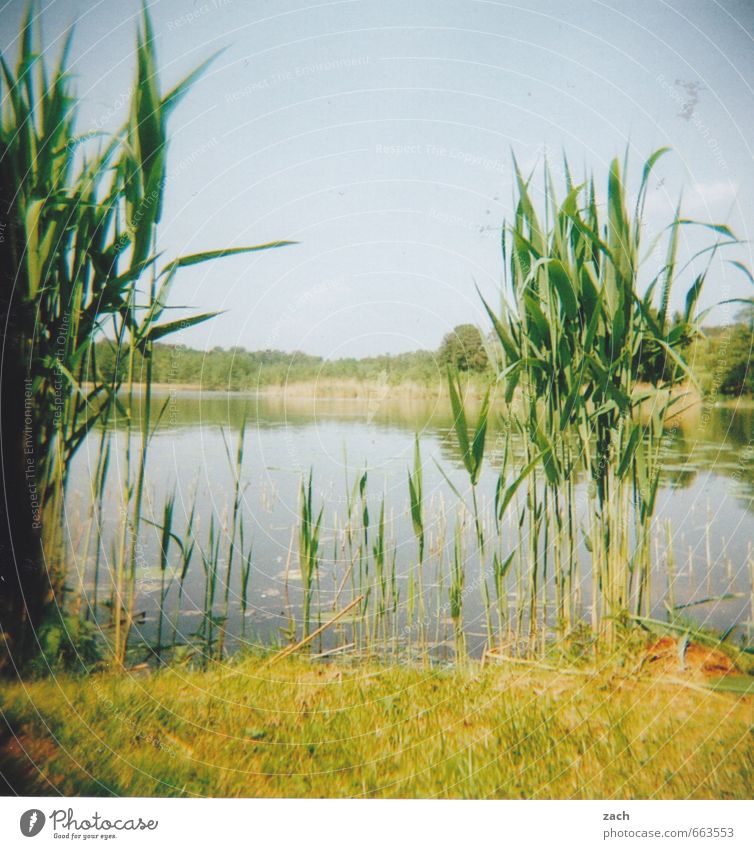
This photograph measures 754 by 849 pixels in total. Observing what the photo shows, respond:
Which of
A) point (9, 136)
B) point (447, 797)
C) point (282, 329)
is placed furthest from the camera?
point (282, 329)

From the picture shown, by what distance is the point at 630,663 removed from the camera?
55.9 inches

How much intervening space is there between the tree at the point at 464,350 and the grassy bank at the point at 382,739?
78 cm

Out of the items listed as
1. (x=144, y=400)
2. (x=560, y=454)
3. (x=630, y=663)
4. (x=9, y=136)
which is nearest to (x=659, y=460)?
(x=560, y=454)

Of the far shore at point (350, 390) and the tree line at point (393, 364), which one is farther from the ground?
the tree line at point (393, 364)

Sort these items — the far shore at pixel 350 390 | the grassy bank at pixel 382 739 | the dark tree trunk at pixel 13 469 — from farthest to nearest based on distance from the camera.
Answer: the far shore at pixel 350 390 → the dark tree trunk at pixel 13 469 → the grassy bank at pixel 382 739

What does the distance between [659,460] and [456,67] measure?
3.54 feet

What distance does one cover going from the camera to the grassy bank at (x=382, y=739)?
123 cm

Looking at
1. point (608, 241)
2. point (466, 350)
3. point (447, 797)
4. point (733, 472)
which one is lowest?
point (447, 797)

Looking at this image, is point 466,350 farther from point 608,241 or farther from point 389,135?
point 389,135

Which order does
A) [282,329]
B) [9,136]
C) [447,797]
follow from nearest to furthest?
1. [447,797]
2. [9,136]
3. [282,329]
